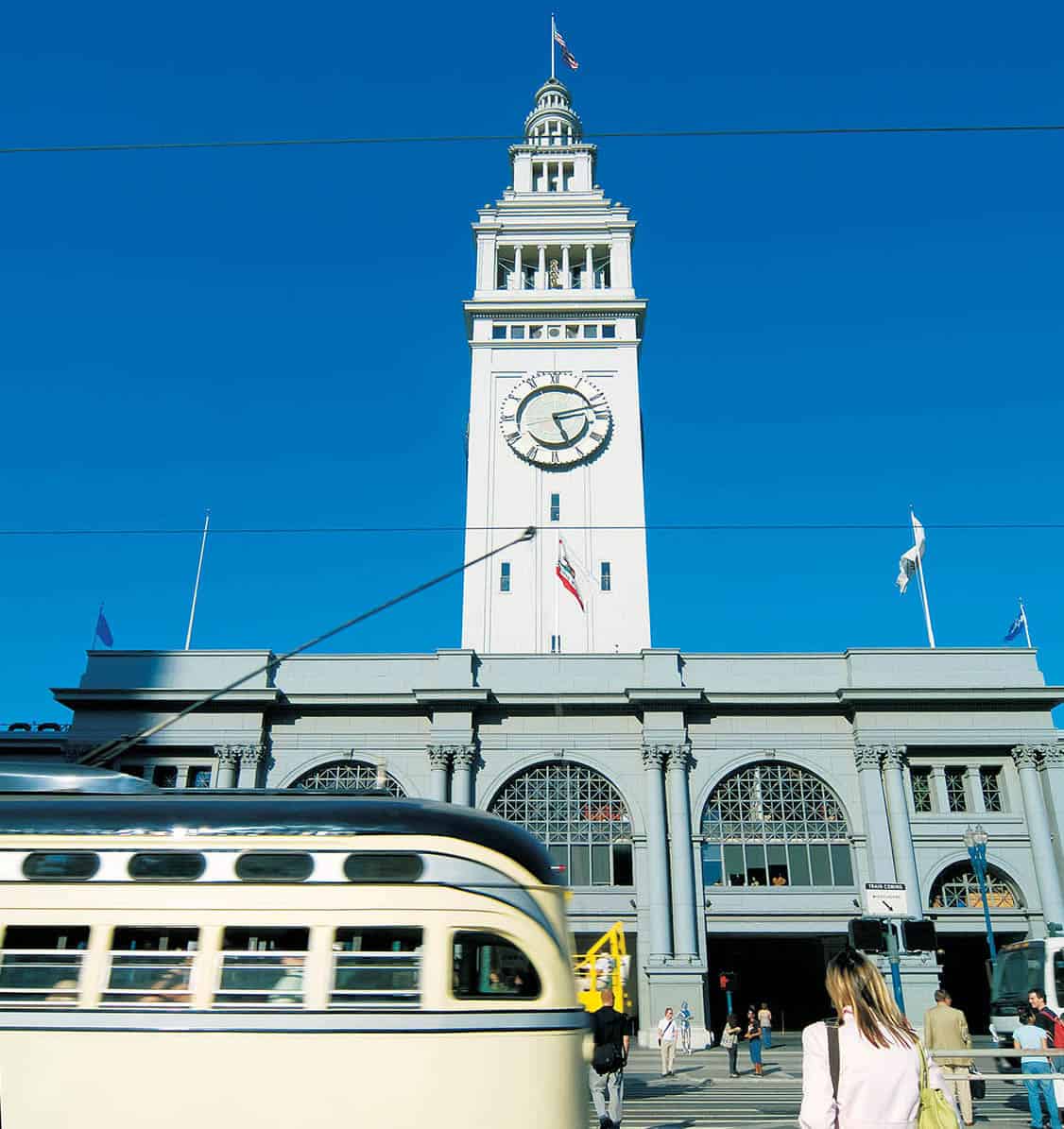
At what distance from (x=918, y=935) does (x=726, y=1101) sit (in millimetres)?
7544

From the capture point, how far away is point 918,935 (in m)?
14.1

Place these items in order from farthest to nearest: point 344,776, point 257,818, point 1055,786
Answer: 1. point 344,776
2. point 1055,786
3. point 257,818

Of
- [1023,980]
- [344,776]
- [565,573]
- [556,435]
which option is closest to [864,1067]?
[1023,980]

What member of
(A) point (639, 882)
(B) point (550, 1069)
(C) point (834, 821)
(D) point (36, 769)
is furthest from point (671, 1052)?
(D) point (36, 769)

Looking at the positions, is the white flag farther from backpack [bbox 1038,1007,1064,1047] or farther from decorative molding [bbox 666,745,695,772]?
backpack [bbox 1038,1007,1064,1047]

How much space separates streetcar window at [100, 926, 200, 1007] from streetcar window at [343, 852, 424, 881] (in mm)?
1529

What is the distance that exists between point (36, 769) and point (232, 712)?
28.0m

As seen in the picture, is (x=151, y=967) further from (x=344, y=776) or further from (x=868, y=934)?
(x=344, y=776)

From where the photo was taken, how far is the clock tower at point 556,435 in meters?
48.5

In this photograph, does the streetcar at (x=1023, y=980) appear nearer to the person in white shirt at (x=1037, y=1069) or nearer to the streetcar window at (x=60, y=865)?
the person in white shirt at (x=1037, y=1069)

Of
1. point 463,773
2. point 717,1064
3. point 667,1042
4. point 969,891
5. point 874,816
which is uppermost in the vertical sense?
point 463,773

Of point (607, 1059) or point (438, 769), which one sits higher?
point (438, 769)

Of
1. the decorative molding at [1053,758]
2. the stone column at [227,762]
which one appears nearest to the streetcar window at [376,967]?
the stone column at [227,762]

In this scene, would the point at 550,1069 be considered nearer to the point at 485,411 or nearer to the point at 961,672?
the point at 961,672
